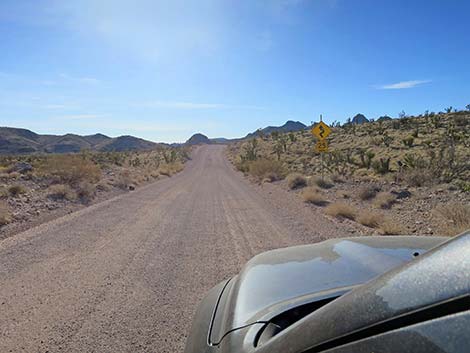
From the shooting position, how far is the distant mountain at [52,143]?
126688 mm

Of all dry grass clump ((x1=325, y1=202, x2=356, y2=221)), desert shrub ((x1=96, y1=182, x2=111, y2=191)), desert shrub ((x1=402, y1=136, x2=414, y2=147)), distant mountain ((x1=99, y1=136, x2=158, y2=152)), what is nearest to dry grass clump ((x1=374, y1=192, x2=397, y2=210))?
dry grass clump ((x1=325, y1=202, x2=356, y2=221))

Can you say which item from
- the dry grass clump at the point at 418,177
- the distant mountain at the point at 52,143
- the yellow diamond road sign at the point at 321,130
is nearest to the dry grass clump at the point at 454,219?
the dry grass clump at the point at 418,177

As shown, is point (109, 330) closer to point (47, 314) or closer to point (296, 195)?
point (47, 314)

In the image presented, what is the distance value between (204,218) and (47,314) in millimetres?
6343

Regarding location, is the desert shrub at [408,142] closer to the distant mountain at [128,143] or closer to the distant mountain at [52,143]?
the distant mountain at [52,143]

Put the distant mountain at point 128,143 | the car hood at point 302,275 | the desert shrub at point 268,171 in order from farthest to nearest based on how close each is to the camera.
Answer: the distant mountain at point 128,143, the desert shrub at point 268,171, the car hood at point 302,275

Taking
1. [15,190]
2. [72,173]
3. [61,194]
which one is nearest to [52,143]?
[72,173]

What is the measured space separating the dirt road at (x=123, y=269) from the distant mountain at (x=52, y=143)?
111373 mm

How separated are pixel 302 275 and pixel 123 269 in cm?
458

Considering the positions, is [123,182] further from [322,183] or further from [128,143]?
[128,143]

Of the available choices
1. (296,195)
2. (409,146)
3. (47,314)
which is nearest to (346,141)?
(409,146)

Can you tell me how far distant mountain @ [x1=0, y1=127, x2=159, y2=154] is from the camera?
126688 mm

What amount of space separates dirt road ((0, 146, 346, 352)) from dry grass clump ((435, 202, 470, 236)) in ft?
8.16

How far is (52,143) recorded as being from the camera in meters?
156
